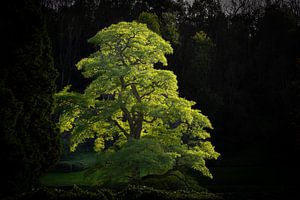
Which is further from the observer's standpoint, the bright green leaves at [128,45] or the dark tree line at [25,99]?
the bright green leaves at [128,45]

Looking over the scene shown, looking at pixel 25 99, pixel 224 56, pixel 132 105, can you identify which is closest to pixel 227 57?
pixel 224 56

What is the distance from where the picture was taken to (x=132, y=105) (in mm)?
16594

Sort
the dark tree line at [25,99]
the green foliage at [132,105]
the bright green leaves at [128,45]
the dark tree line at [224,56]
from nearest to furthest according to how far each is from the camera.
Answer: the dark tree line at [25,99] → the green foliage at [132,105] → the bright green leaves at [128,45] → the dark tree line at [224,56]

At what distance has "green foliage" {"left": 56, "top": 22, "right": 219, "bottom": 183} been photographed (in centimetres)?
1460

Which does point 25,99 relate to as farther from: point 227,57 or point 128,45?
point 227,57

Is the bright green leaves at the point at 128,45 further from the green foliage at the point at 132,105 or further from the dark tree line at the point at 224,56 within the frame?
the dark tree line at the point at 224,56

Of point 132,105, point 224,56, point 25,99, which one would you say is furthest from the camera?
point 224,56

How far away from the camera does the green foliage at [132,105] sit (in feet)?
47.9

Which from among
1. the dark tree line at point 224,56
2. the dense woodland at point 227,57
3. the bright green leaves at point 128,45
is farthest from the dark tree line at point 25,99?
the dark tree line at point 224,56

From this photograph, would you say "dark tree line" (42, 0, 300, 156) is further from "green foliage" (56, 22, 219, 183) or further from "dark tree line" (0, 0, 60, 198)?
"dark tree line" (0, 0, 60, 198)

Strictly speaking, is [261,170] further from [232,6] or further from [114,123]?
[232,6]

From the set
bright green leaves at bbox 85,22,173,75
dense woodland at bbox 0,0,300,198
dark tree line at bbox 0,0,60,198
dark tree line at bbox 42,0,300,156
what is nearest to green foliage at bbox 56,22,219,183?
bright green leaves at bbox 85,22,173,75

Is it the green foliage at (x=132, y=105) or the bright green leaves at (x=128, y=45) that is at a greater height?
the bright green leaves at (x=128, y=45)

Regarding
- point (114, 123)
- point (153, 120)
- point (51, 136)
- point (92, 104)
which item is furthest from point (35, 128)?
point (153, 120)
